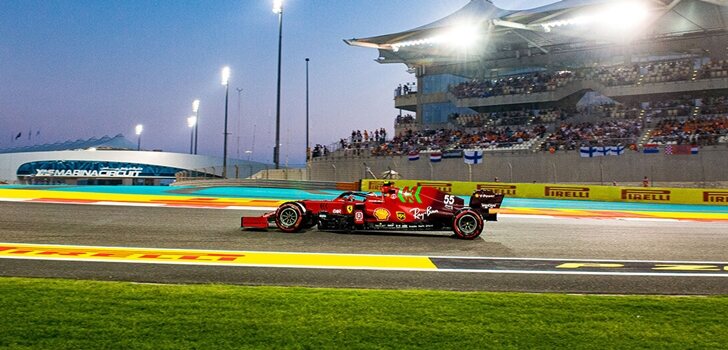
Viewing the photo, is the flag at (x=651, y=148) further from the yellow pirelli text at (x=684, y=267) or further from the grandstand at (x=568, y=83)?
the yellow pirelli text at (x=684, y=267)

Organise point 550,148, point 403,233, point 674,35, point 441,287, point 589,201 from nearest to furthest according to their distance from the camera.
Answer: point 441,287 < point 403,233 < point 589,201 < point 550,148 < point 674,35

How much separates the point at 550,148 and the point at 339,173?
15125 mm

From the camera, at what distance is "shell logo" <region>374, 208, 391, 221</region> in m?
10.7

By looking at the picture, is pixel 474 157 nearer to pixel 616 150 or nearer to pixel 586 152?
pixel 586 152

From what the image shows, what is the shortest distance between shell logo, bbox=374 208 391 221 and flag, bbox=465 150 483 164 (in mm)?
23530

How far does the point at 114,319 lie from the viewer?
4234 mm

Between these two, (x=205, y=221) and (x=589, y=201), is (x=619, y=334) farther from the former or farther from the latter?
(x=589, y=201)

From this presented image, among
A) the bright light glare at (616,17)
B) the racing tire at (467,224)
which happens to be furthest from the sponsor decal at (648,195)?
the racing tire at (467,224)

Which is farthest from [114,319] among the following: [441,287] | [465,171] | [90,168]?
[90,168]

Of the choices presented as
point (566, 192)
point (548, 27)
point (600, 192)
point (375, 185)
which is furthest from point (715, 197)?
point (548, 27)

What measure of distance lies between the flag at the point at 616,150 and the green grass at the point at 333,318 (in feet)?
88.4

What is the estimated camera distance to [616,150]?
2988 centimetres

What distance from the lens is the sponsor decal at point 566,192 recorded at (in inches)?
1065

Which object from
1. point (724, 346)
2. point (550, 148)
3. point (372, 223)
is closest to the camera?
point (724, 346)
